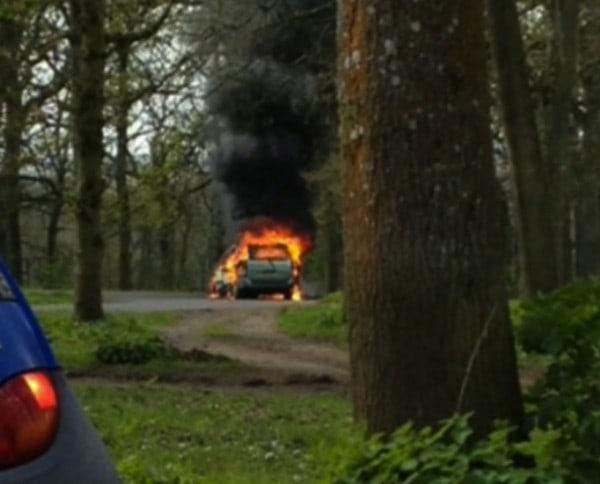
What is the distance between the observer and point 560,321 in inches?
282

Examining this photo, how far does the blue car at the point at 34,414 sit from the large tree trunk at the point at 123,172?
19.9 metres

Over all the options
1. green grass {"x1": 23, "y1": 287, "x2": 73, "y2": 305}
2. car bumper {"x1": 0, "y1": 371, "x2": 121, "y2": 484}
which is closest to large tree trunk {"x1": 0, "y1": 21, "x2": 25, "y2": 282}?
green grass {"x1": 23, "y1": 287, "x2": 73, "y2": 305}

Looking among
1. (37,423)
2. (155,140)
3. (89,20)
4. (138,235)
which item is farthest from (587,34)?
(138,235)

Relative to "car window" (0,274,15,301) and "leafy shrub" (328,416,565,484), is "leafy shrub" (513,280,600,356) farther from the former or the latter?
"car window" (0,274,15,301)

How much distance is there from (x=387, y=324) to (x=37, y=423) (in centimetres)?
334

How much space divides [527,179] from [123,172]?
23332mm

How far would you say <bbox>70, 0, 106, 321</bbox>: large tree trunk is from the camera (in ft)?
72.6

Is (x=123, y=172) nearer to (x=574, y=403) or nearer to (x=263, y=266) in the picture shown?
(x=263, y=266)

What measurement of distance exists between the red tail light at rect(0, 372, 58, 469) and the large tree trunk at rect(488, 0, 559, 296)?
52.1 ft

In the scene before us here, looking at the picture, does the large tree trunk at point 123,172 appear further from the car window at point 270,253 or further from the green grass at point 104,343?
the car window at point 270,253

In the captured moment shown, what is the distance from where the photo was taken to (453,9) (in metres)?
7.00

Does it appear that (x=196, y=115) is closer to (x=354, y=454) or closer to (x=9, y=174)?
(x=9, y=174)

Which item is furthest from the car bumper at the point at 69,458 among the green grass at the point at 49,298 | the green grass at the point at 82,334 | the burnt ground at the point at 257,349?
the green grass at the point at 49,298

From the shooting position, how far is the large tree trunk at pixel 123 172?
24438 mm
